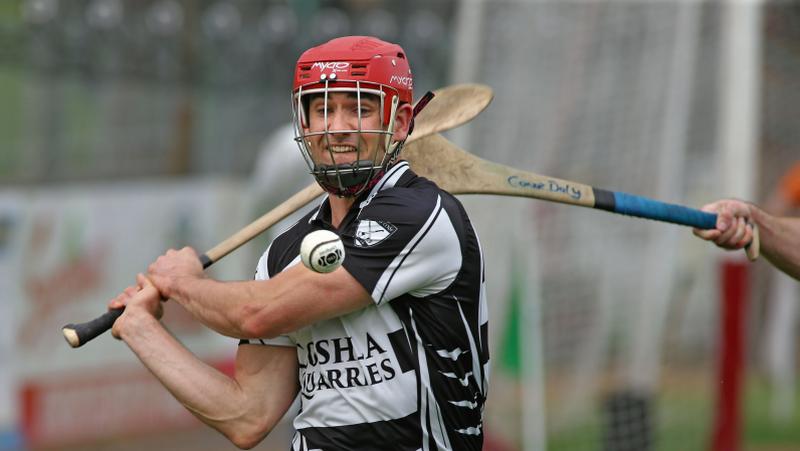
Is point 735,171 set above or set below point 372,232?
above

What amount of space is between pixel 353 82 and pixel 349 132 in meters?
0.12

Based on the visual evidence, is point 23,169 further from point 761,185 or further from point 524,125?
point 761,185

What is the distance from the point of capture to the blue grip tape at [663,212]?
13.1 feet

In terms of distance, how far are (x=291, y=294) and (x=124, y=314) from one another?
59 centimetres

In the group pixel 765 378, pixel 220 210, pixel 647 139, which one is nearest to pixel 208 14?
pixel 220 210

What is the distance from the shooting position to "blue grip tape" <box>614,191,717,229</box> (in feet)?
13.1

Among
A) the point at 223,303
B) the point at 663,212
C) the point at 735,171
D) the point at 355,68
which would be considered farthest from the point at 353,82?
the point at 735,171

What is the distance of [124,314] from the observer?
3500mm

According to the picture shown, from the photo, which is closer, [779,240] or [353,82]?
[353,82]

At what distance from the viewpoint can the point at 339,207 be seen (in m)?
3.42

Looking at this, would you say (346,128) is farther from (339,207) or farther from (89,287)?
(89,287)

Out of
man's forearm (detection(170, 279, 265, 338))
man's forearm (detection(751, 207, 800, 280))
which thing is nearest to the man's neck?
man's forearm (detection(170, 279, 265, 338))

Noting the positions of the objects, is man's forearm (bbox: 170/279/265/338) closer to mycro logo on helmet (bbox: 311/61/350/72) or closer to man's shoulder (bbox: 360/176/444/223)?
man's shoulder (bbox: 360/176/444/223)

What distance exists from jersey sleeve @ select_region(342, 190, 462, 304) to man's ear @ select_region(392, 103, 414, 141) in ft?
0.62
